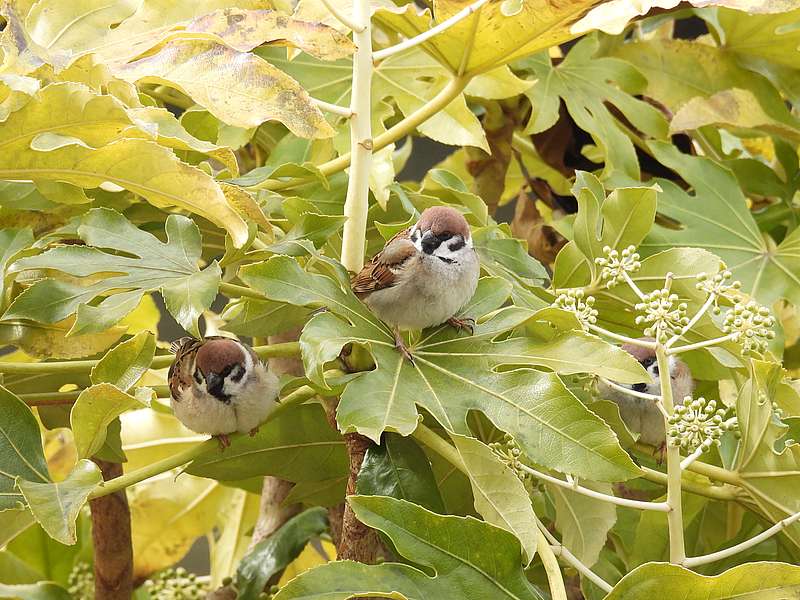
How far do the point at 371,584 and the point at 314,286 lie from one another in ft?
0.73

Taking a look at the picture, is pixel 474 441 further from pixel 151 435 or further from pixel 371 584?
pixel 151 435

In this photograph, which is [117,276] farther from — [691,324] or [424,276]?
[691,324]

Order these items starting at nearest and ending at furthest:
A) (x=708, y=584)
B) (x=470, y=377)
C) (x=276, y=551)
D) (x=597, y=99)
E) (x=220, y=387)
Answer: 1. (x=708, y=584)
2. (x=470, y=377)
3. (x=220, y=387)
4. (x=276, y=551)
5. (x=597, y=99)

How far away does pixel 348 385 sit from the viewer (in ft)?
2.41

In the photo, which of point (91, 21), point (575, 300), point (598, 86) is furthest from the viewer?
point (598, 86)

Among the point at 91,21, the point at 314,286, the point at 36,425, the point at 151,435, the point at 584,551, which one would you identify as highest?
the point at 91,21

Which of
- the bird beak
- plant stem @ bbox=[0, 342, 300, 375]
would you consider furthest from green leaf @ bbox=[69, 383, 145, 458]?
the bird beak

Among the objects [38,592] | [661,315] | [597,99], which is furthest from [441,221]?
[38,592]

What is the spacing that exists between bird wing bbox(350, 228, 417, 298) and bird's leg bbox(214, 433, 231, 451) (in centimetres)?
17

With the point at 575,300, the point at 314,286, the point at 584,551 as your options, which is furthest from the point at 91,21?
the point at 584,551

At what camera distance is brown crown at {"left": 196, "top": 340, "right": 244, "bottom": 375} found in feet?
3.40

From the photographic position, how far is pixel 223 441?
35.3 inches

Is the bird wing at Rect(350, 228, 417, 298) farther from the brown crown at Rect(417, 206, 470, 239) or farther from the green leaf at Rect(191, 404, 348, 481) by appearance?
the green leaf at Rect(191, 404, 348, 481)

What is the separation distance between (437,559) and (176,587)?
61 cm
